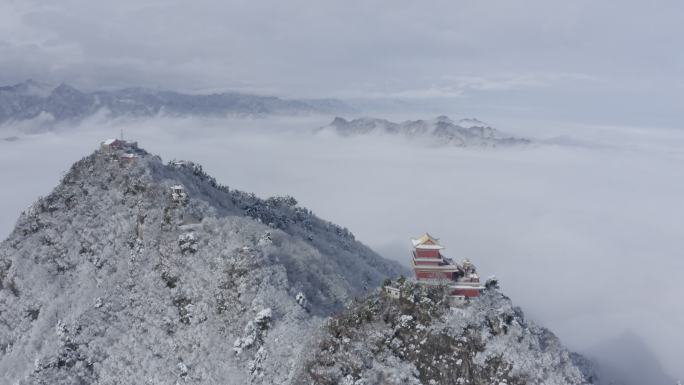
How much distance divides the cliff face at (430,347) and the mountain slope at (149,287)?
6826mm

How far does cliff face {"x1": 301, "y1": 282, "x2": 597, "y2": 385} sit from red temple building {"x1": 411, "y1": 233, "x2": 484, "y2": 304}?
1532 mm

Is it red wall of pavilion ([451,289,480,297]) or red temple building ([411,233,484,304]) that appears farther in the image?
red temple building ([411,233,484,304])

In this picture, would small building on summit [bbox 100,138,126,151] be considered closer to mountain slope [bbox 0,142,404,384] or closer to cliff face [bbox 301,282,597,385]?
mountain slope [bbox 0,142,404,384]

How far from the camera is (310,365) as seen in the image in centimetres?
5575

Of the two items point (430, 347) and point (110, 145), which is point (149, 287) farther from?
point (430, 347)

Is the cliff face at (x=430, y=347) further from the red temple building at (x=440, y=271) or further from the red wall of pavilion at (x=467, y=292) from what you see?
the red temple building at (x=440, y=271)

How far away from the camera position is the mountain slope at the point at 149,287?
217 feet

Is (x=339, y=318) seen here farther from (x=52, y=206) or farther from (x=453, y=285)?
(x=52, y=206)

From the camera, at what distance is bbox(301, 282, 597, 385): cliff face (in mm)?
53438

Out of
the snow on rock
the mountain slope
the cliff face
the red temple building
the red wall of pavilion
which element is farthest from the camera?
the snow on rock

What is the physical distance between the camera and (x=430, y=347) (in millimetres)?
54750

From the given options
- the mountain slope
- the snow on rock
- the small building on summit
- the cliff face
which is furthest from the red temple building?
the small building on summit

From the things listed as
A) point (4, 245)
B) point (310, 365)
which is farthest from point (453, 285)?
point (4, 245)

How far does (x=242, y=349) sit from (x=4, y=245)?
5716 centimetres
